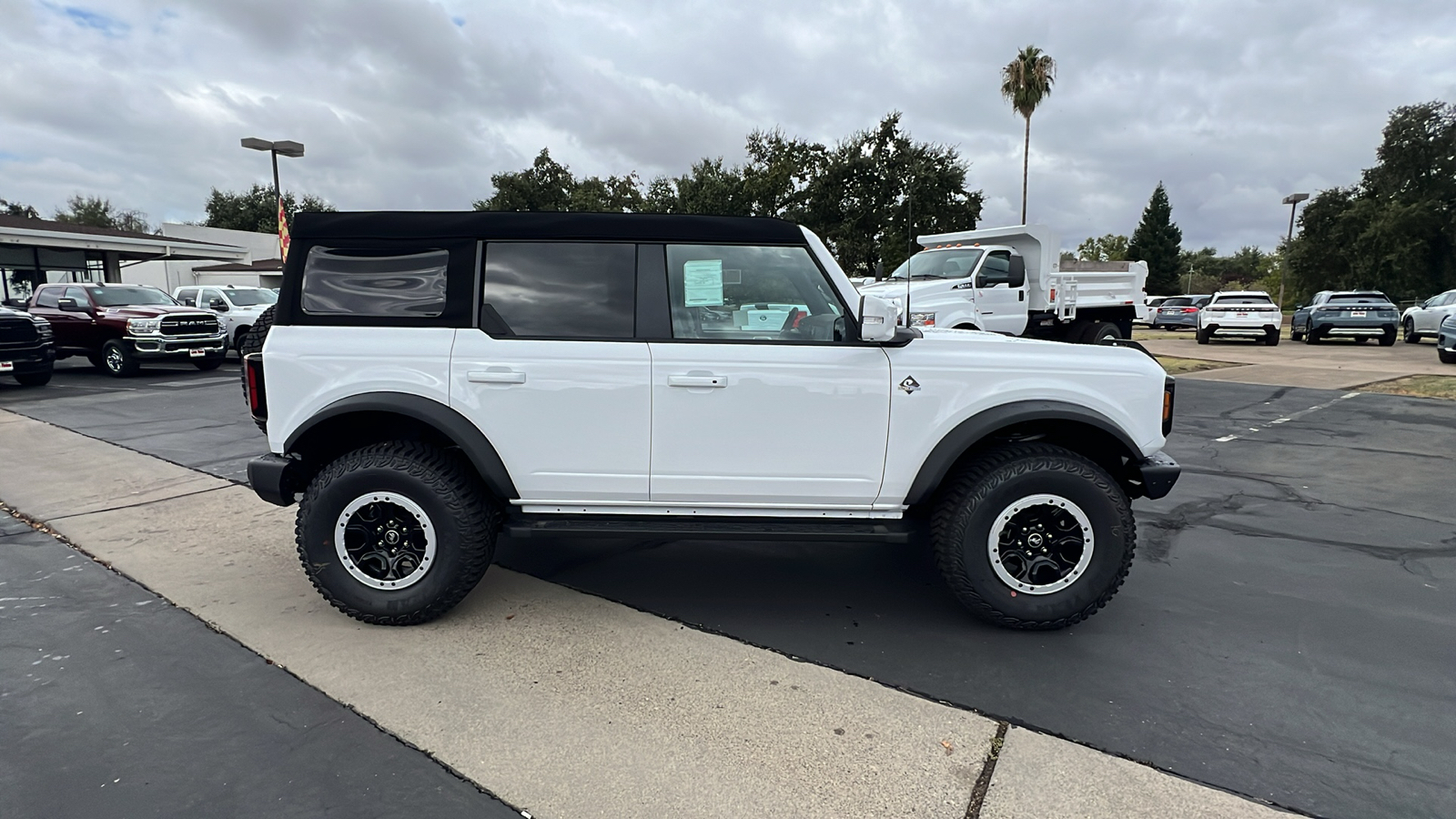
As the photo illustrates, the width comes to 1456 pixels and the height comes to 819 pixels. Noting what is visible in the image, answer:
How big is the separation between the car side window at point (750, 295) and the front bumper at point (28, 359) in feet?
43.8

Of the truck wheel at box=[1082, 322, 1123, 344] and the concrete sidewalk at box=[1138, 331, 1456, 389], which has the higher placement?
the truck wheel at box=[1082, 322, 1123, 344]

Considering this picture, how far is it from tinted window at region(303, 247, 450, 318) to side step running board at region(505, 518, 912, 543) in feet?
3.72

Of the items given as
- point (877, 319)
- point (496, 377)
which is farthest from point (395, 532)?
point (877, 319)

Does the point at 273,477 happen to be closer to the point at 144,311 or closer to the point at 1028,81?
the point at 144,311

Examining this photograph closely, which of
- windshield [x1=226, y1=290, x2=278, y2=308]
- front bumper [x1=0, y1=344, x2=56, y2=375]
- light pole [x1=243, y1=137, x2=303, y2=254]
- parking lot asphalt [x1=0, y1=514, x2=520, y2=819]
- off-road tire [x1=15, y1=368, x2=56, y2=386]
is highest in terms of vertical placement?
light pole [x1=243, y1=137, x2=303, y2=254]

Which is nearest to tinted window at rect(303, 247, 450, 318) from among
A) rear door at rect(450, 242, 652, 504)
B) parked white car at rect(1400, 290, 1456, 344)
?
rear door at rect(450, 242, 652, 504)

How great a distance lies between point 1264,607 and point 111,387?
15.3m

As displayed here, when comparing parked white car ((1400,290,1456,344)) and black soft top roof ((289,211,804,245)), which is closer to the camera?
black soft top roof ((289,211,804,245))

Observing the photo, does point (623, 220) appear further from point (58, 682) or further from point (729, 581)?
point (58, 682)

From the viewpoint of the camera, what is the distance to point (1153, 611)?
3.66 metres

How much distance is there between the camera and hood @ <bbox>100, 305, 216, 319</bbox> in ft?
45.5

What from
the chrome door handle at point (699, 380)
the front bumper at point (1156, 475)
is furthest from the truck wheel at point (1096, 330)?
the chrome door handle at point (699, 380)

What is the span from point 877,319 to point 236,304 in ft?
62.1

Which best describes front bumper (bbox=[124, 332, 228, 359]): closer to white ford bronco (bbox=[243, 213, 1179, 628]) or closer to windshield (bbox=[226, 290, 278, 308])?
windshield (bbox=[226, 290, 278, 308])
